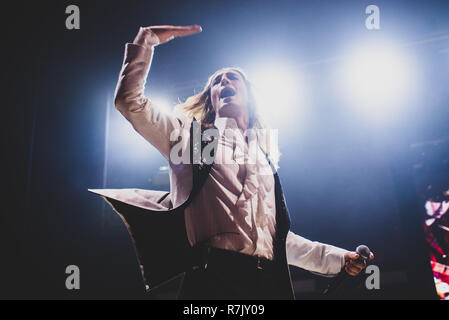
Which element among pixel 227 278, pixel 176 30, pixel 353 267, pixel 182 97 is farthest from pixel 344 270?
pixel 182 97

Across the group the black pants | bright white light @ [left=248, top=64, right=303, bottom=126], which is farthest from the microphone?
bright white light @ [left=248, top=64, right=303, bottom=126]

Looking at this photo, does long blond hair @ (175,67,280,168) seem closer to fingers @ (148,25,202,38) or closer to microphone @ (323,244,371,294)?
fingers @ (148,25,202,38)

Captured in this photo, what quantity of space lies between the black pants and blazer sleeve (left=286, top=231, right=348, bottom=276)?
34cm

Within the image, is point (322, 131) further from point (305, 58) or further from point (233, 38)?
point (233, 38)

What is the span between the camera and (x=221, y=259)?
113 cm

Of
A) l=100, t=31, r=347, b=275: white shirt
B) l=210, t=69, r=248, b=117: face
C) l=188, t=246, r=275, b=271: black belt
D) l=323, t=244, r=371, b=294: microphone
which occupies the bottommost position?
l=323, t=244, r=371, b=294: microphone

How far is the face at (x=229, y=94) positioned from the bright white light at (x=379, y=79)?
1233mm

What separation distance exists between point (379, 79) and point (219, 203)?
6.15 ft

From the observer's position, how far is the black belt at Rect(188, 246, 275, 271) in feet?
3.69

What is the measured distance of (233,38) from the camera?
8.24 feet

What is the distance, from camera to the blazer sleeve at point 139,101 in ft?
3.58

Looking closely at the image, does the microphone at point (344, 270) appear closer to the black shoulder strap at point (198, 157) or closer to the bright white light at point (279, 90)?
the black shoulder strap at point (198, 157)

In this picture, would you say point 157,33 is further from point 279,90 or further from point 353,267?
point 279,90
